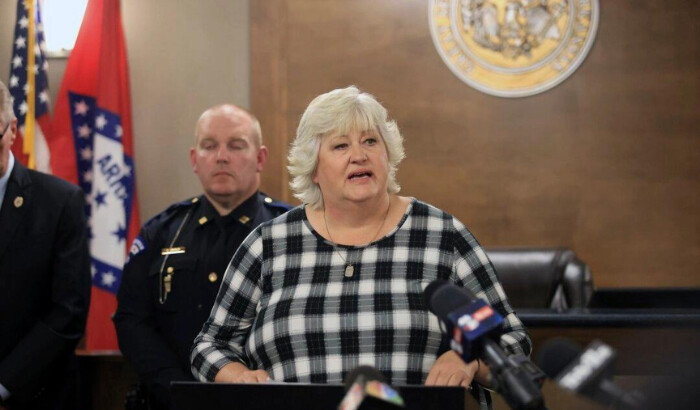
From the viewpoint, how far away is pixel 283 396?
1560 mm

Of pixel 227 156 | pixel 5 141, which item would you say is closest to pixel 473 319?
pixel 227 156

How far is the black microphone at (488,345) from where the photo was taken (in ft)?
3.81

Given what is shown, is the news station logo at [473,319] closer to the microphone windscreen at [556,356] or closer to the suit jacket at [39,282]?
the microphone windscreen at [556,356]

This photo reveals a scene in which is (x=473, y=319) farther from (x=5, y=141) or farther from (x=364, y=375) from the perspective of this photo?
(x=5, y=141)

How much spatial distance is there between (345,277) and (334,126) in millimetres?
384

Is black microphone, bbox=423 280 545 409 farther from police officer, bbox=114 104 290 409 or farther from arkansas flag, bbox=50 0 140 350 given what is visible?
arkansas flag, bbox=50 0 140 350

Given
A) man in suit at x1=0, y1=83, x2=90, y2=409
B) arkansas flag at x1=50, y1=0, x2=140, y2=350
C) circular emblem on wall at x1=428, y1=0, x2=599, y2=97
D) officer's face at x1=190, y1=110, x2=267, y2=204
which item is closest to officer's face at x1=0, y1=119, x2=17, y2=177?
man in suit at x1=0, y1=83, x2=90, y2=409

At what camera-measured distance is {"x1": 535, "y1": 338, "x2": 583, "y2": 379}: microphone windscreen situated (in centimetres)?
121

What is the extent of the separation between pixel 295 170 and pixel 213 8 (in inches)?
112

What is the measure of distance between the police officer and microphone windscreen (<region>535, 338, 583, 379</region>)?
5.95 feet

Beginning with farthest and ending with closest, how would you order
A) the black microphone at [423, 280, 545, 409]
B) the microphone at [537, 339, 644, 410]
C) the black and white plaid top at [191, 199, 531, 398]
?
1. the black and white plaid top at [191, 199, 531, 398]
2. the black microphone at [423, 280, 545, 409]
3. the microphone at [537, 339, 644, 410]

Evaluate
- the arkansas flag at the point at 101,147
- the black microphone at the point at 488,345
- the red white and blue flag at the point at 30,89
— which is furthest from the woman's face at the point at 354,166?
the red white and blue flag at the point at 30,89

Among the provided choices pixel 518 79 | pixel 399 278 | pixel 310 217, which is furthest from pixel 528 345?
pixel 518 79

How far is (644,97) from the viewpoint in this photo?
4.66m
